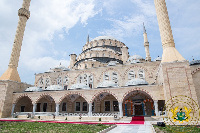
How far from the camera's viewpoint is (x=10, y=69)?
20359 millimetres

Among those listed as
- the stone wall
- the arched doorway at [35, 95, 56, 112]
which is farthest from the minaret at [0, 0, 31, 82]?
the arched doorway at [35, 95, 56, 112]

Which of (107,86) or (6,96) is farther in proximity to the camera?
(6,96)

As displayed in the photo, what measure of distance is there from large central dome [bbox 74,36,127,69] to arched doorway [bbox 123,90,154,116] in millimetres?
9127

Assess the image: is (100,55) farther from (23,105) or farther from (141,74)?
(23,105)

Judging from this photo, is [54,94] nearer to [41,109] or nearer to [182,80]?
[41,109]

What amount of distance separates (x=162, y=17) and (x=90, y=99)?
12.5 metres

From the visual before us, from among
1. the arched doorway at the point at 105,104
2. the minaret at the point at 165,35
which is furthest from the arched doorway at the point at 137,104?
the minaret at the point at 165,35

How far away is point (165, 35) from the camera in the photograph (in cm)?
1467

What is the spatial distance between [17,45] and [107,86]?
1627 cm

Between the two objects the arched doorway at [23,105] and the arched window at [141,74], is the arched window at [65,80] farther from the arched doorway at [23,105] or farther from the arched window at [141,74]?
the arched window at [141,74]

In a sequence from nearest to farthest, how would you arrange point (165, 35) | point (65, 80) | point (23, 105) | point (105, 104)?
point (165, 35) → point (105, 104) → point (23, 105) → point (65, 80)

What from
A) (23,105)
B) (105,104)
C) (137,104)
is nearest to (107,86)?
(105,104)

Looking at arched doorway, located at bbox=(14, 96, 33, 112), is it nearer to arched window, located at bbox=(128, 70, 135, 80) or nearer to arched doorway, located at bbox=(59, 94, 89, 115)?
arched doorway, located at bbox=(59, 94, 89, 115)

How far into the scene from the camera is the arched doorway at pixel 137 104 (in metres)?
16.4
